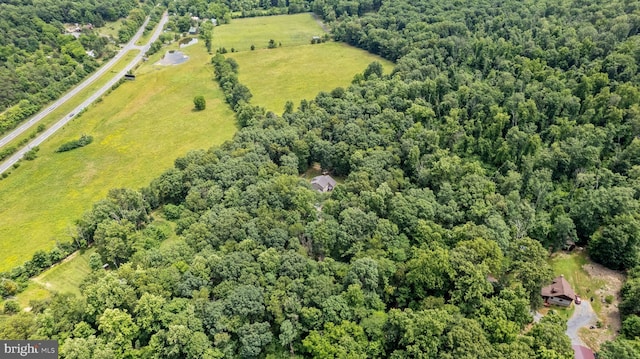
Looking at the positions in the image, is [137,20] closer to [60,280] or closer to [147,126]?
[147,126]

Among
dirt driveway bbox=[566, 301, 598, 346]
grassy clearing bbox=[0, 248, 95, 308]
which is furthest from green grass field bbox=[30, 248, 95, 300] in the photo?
dirt driveway bbox=[566, 301, 598, 346]

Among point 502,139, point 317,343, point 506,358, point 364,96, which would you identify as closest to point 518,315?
point 506,358

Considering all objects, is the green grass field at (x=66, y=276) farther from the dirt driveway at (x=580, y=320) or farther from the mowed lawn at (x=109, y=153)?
the dirt driveway at (x=580, y=320)

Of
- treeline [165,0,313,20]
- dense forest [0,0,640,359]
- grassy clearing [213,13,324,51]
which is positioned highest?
treeline [165,0,313,20]

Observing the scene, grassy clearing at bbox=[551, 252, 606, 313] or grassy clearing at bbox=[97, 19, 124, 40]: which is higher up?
grassy clearing at bbox=[97, 19, 124, 40]

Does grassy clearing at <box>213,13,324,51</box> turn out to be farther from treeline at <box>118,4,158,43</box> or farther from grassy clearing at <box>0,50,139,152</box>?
grassy clearing at <box>0,50,139,152</box>

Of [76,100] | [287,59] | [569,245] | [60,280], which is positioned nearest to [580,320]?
[569,245]
